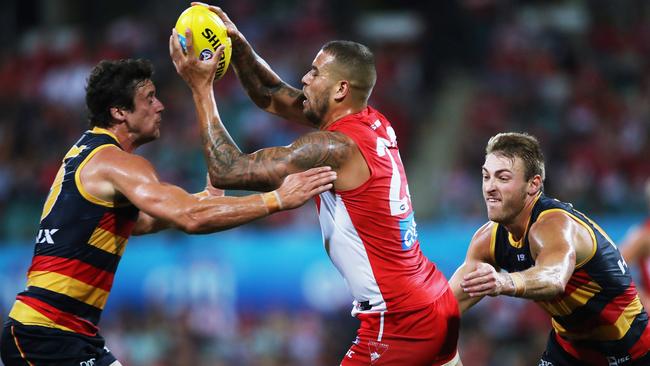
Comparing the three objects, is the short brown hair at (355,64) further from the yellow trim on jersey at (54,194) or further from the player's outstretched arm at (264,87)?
the yellow trim on jersey at (54,194)

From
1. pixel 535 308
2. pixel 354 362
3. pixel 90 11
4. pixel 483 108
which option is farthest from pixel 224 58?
pixel 90 11

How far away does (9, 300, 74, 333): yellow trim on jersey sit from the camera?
6.07 m

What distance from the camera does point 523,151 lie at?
6.57 meters

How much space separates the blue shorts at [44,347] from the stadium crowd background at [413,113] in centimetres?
730

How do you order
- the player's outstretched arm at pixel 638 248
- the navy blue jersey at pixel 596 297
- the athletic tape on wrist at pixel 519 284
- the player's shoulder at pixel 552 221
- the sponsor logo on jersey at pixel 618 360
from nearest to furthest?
the athletic tape on wrist at pixel 519 284, the player's shoulder at pixel 552 221, the navy blue jersey at pixel 596 297, the sponsor logo on jersey at pixel 618 360, the player's outstretched arm at pixel 638 248

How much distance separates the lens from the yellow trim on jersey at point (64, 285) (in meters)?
6.09

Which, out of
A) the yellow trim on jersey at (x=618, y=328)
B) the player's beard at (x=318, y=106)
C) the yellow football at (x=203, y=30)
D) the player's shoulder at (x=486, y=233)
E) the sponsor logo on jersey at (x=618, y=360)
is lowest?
the sponsor logo on jersey at (x=618, y=360)

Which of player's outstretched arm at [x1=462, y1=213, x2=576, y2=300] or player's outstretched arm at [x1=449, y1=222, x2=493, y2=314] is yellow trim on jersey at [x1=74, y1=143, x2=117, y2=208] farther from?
player's outstretched arm at [x1=449, y1=222, x2=493, y2=314]

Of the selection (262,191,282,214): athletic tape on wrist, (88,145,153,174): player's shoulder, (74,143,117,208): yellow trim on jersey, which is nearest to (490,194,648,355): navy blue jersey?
(262,191,282,214): athletic tape on wrist

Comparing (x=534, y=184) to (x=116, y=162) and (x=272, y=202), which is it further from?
(x=116, y=162)

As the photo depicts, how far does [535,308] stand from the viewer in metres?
12.7

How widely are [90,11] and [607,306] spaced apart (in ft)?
58.9

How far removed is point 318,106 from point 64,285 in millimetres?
2010

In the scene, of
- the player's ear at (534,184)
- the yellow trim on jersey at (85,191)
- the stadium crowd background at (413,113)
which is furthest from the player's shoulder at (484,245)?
the stadium crowd background at (413,113)
